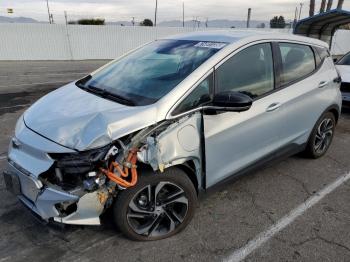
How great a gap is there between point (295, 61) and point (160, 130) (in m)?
2.10

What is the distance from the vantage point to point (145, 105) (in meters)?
2.88

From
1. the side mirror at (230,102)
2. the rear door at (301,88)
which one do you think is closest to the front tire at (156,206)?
the side mirror at (230,102)

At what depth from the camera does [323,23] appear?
41.4ft

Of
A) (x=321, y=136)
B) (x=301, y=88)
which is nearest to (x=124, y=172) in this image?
(x=301, y=88)

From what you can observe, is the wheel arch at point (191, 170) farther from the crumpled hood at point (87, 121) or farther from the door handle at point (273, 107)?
the door handle at point (273, 107)

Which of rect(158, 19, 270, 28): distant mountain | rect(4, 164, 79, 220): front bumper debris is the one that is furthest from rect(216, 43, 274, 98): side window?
rect(158, 19, 270, 28): distant mountain

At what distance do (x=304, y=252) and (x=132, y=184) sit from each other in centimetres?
155

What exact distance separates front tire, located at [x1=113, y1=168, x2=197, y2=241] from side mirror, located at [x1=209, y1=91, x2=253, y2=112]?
0.65 metres

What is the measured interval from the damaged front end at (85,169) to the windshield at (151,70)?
1.32ft

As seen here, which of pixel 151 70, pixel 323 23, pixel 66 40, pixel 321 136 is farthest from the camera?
pixel 66 40

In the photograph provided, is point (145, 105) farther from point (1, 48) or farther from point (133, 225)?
point (1, 48)

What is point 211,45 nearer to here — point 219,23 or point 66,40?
point 66,40

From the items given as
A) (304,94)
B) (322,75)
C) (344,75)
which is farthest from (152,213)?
(344,75)

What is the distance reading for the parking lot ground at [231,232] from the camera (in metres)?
2.86
